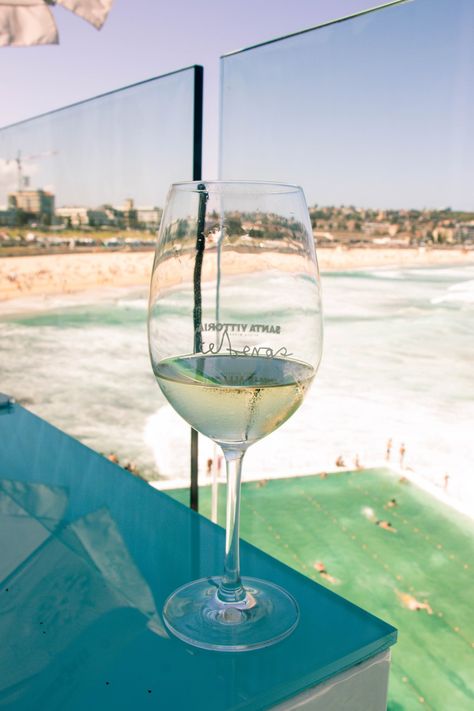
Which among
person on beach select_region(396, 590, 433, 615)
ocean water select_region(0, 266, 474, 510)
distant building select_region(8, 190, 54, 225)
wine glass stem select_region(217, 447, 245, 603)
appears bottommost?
person on beach select_region(396, 590, 433, 615)

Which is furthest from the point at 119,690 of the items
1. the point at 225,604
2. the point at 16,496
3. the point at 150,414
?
the point at 150,414

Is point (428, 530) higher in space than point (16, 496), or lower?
lower

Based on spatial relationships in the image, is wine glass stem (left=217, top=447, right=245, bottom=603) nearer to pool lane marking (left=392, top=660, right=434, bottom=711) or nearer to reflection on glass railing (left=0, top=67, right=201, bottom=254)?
reflection on glass railing (left=0, top=67, right=201, bottom=254)

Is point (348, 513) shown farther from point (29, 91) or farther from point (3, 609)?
point (29, 91)

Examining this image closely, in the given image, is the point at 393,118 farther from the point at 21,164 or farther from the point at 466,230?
the point at 21,164

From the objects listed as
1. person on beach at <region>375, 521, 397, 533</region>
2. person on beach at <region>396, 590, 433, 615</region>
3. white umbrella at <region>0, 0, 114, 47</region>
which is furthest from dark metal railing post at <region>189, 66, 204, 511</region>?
person on beach at <region>375, 521, 397, 533</region>
